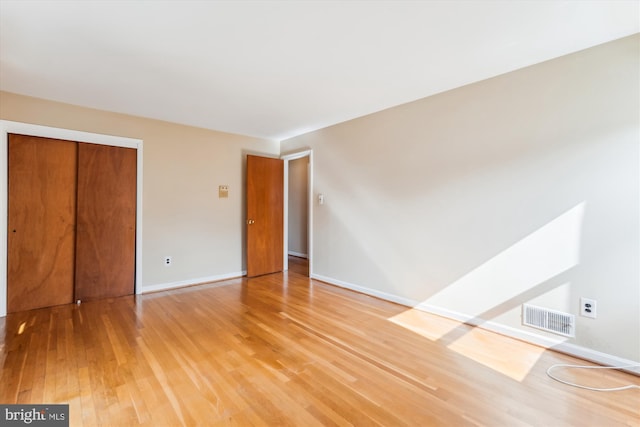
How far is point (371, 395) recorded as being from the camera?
178cm

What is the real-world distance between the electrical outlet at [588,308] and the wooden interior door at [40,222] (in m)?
5.33

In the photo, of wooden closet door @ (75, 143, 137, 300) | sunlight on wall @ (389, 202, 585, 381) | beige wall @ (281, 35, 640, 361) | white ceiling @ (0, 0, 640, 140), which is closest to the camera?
white ceiling @ (0, 0, 640, 140)

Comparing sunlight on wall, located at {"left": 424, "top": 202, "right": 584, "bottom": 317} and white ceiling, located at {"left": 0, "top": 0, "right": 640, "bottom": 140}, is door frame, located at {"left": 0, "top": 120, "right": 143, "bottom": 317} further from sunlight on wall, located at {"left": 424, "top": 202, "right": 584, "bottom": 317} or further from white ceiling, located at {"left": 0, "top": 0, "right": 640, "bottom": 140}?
sunlight on wall, located at {"left": 424, "top": 202, "right": 584, "bottom": 317}

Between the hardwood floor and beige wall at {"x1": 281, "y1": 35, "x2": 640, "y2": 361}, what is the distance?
47 centimetres

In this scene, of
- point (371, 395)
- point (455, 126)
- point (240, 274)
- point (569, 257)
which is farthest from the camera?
point (240, 274)

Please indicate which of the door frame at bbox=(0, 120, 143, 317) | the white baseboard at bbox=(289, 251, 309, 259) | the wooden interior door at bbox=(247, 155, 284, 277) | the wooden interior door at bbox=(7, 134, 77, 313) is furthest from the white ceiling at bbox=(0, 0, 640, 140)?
the white baseboard at bbox=(289, 251, 309, 259)

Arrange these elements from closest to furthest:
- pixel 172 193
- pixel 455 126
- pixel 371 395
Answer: pixel 371 395 → pixel 455 126 → pixel 172 193

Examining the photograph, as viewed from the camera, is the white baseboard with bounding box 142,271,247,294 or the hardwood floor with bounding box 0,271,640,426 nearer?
the hardwood floor with bounding box 0,271,640,426

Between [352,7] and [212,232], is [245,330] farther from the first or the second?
[352,7]

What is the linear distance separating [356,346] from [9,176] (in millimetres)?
4122

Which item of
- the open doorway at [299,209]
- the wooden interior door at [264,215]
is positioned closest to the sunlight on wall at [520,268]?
the wooden interior door at [264,215]

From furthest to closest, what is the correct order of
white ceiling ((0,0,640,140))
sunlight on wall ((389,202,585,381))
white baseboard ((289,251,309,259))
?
white baseboard ((289,251,309,259)), sunlight on wall ((389,202,585,381)), white ceiling ((0,0,640,140))

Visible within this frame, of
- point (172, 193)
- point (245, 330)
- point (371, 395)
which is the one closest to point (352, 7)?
point (371, 395)

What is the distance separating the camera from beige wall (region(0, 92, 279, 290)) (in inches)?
146
